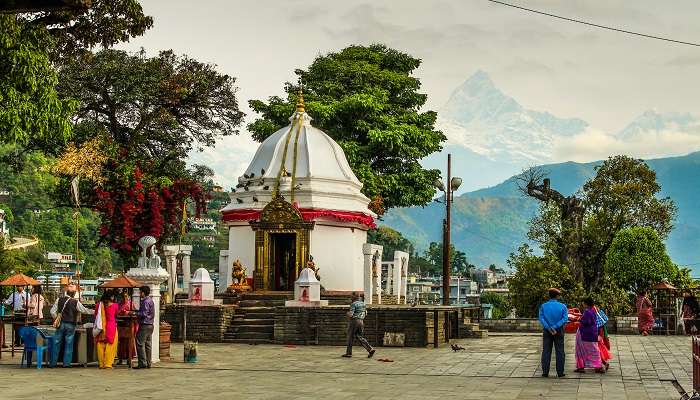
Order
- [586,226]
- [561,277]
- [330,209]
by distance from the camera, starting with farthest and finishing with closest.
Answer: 1. [586,226]
2. [561,277]
3. [330,209]

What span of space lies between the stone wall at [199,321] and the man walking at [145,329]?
7.45 metres

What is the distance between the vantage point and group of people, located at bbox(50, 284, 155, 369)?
1775cm

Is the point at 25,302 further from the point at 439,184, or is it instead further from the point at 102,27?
the point at 439,184

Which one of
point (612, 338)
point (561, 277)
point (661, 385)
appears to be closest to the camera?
point (661, 385)

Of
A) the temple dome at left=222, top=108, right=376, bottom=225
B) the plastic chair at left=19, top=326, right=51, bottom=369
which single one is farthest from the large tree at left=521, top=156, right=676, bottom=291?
the plastic chair at left=19, top=326, right=51, bottom=369

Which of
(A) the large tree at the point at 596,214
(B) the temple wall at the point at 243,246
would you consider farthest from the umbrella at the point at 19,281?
(A) the large tree at the point at 596,214

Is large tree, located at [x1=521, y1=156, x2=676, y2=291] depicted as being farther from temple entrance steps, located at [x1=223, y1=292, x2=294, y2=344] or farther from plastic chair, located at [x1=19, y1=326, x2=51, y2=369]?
plastic chair, located at [x1=19, y1=326, x2=51, y2=369]

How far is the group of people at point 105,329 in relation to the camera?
58.2 feet

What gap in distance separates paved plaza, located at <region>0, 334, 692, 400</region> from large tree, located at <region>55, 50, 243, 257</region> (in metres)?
11.1

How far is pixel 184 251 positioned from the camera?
32.3 metres

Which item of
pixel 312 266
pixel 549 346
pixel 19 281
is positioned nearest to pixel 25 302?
pixel 19 281

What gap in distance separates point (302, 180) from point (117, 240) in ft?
21.7

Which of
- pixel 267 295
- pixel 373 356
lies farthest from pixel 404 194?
pixel 373 356

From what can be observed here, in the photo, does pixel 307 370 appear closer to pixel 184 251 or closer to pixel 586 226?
pixel 184 251
